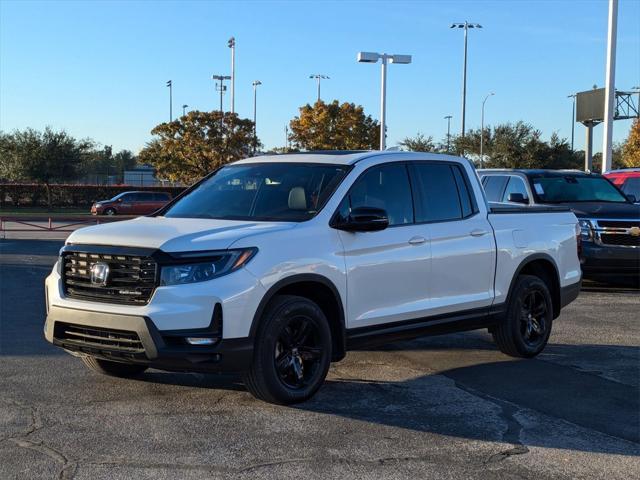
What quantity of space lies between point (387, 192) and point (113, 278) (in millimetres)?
2430

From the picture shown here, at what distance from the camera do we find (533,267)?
328 inches

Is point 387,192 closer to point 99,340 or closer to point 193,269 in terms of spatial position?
point 193,269

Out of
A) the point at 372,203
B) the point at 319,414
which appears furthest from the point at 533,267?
the point at 319,414

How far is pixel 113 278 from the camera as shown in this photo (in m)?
5.69

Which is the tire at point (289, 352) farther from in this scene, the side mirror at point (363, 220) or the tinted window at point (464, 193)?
the tinted window at point (464, 193)

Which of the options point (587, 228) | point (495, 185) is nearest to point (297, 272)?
point (587, 228)

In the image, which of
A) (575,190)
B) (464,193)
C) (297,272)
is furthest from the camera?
(575,190)

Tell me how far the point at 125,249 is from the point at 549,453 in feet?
10.3

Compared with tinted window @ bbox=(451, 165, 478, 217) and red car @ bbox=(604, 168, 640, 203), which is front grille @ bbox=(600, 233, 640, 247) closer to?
red car @ bbox=(604, 168, 640, 203)

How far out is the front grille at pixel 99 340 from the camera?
551 centimetres

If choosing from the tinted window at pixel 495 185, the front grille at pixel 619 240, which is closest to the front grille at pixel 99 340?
the front grille at pixel 619 240

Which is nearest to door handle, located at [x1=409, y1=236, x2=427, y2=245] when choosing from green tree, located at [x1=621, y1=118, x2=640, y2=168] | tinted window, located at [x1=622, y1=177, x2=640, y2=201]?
tinted window, located at [x1=622, y1=177, x2=640, y2=201]

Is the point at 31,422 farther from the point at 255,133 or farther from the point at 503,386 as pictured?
the point at 255,133

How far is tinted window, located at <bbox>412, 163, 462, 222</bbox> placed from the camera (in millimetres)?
7059
